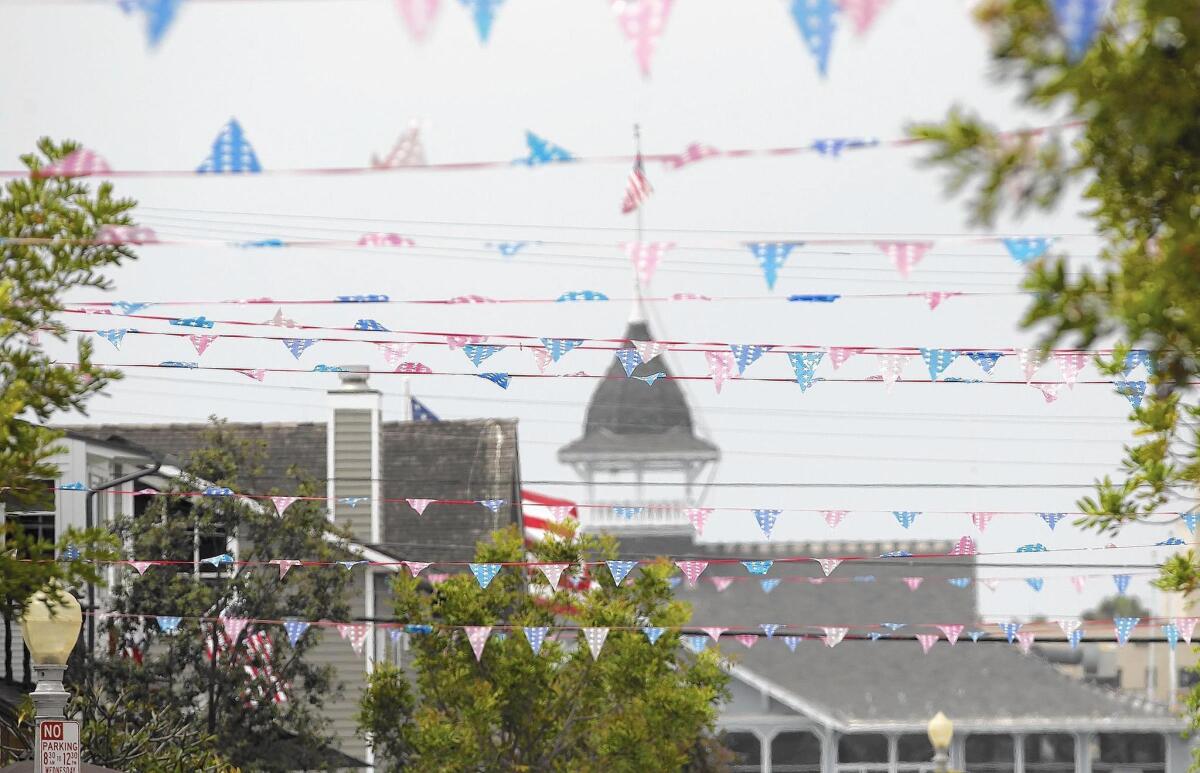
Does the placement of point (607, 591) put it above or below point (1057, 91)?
below

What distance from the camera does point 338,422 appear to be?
124 ft

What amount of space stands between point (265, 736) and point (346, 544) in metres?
2.76

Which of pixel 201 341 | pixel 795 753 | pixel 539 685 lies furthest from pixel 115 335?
pixel 795 753

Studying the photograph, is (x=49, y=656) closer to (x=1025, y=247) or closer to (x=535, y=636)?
(x=1025, y=247)

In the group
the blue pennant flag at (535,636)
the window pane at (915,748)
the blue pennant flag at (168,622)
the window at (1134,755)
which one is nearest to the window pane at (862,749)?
the window pane at (915,748)

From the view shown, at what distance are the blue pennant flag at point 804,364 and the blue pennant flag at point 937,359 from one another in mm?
896

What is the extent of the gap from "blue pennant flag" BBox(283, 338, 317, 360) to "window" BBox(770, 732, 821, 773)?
39.6 metres

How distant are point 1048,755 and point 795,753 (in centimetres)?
683

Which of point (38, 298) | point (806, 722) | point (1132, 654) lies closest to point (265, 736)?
point (38, 298)

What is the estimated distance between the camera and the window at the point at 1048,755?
5756 cm

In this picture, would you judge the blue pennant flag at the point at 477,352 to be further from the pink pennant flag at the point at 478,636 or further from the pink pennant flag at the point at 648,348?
the pink pennant flag at the point at 478,636

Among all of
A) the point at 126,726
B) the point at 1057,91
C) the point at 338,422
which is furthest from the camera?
the point at 338,422

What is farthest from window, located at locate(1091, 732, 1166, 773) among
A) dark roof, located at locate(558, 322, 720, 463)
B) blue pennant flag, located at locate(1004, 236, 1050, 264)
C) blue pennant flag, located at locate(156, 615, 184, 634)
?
blue pennant flag, located at locate(1004, 236, 1050, 264)

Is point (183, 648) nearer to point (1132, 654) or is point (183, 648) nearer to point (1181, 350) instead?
point (1181, 350)
